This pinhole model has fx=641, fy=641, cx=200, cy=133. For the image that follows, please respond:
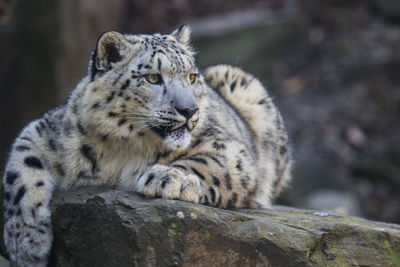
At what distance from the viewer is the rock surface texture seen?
404 cm

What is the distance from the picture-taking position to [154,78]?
4672mm

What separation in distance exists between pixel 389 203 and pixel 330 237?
7.26m

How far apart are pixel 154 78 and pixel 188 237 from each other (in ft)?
4.12

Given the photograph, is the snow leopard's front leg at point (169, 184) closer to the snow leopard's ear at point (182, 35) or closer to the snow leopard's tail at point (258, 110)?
the snow leopard's ear at point (182, 35)

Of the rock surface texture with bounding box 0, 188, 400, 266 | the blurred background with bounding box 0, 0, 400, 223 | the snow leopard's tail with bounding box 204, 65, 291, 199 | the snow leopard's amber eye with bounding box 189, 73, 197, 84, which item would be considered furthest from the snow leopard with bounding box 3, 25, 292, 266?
the blurred background with bounding box 0, 0, 400, 223

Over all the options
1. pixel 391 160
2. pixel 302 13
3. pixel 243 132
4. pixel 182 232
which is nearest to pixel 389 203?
pixel 391 160

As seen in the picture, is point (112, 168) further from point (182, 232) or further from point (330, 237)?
point (330, 237)

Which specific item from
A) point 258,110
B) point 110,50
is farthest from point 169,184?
point 258,110

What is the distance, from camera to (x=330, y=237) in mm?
4453

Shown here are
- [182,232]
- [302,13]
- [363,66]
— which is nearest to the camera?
[182,232]

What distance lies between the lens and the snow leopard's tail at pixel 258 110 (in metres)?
6.73

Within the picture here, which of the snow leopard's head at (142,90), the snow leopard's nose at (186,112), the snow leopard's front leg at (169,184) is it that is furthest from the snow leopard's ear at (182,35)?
the snow leopard's front leg at (169,184)

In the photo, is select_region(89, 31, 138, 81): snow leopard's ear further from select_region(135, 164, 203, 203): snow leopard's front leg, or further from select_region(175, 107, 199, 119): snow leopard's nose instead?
select_region(135, 164, 203, 203): snow leopard's front leg

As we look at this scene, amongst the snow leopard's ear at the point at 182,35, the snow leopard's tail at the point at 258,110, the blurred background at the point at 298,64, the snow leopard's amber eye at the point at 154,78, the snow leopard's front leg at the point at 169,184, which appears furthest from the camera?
the blurred background at the point at 298,64
